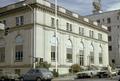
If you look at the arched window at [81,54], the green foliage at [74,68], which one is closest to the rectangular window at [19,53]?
the green foliage at [74,68]

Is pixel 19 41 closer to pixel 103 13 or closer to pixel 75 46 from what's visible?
pixel 75 46

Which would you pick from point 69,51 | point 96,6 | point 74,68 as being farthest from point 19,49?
point 96,6

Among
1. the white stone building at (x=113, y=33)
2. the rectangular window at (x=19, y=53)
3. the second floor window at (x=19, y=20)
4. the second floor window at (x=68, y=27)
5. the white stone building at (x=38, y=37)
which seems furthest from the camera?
the white stone building at (x=113, y=33)

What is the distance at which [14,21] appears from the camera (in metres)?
55.5

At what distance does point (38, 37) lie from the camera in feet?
170

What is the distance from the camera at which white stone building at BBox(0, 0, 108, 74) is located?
51.9 m

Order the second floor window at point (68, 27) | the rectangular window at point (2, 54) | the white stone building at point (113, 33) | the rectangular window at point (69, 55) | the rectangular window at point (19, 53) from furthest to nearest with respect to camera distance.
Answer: the white stone building at point (113, 33) → the second floor window at point (68, 27) → the rectangular window at point (69, 55) → the rectangular window at point (2, 54) → the rectangular window at point (19, 53)

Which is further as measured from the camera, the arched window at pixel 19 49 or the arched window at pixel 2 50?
the arched window at pixel 2 50

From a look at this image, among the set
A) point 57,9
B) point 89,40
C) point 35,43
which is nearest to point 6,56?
point 35,43

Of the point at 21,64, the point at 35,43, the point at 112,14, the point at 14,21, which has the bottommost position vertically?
the point at 21,64

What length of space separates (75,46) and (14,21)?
1544 cm

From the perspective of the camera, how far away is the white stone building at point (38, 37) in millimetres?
51906

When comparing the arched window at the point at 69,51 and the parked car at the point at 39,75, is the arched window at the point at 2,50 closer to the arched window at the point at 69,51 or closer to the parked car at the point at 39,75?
the arched window at the point at 69,51

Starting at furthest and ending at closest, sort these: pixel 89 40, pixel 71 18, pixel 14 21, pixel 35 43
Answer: pixel 89 40
pixel 71 18
pixel 14 21
pixel 35 43
